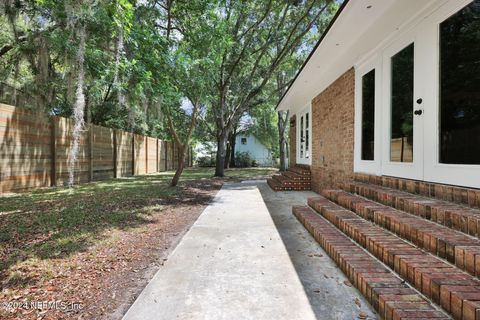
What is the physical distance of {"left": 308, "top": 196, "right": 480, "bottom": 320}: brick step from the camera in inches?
61.2

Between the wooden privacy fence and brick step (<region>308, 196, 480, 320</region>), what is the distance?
4867mm

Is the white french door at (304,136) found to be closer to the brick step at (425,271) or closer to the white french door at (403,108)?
the white french door at (403,108)

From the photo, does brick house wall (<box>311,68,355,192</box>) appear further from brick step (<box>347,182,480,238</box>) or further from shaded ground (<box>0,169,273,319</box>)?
shaded ground (<box>0,169,273,319</box>)

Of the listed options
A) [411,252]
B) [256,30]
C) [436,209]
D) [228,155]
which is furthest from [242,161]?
[411,252]

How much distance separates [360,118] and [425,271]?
371 cm

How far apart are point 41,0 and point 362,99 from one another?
18.1 ft

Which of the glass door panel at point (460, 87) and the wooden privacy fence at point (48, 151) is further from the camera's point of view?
the wooden privacy fence at point (48, 151)

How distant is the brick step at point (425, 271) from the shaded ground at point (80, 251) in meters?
2.09

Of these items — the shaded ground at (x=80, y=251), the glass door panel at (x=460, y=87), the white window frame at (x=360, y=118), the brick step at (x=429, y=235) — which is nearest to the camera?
the brick step at (x=429, y=235)

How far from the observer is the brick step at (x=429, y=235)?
6.06 feet

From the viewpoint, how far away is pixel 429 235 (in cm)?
220

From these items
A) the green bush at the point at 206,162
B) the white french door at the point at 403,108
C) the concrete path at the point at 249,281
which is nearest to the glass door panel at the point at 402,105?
the white french door at the point at 403,108

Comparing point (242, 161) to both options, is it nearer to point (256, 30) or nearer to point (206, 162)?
point (206, 162)

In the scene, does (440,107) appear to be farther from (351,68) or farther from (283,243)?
(351,68)
